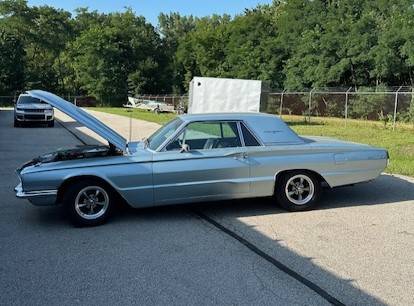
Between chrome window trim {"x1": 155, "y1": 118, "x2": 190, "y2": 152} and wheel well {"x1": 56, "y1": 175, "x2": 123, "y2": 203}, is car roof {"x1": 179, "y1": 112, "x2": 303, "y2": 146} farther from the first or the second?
wheel well {"x1": 56, "y1": 175, "x2": 123, "y2": 203}

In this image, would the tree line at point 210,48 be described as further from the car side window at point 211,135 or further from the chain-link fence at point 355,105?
the car side window at point 211,135

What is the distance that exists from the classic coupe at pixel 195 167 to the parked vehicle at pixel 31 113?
61.8 ft

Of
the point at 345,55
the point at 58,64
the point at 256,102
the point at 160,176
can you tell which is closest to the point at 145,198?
the point at 160,176

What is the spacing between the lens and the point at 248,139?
7172mm

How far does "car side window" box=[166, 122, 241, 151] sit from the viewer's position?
7.13m

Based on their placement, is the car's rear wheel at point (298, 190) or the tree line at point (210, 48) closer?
the car's rear wheel at point (298, 190)

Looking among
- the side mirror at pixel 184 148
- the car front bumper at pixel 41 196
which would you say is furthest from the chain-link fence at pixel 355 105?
the car front bumper at pixel 41 196

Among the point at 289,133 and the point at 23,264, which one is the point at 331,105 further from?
the point at 23,264

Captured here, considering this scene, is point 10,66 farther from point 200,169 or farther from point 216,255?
point 216,255

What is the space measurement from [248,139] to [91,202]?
7.37ft

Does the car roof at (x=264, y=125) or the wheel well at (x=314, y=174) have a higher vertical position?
the car roof at (x=264, y=125)

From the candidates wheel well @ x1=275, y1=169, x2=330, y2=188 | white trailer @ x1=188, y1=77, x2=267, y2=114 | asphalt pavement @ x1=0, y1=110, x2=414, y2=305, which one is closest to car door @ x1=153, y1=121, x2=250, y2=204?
asphalt pavement @ x1=0, y1=110, x2=414, y2=305

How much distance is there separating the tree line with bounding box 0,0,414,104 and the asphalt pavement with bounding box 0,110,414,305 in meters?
30.6

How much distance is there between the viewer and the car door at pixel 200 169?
6727 millimetres
